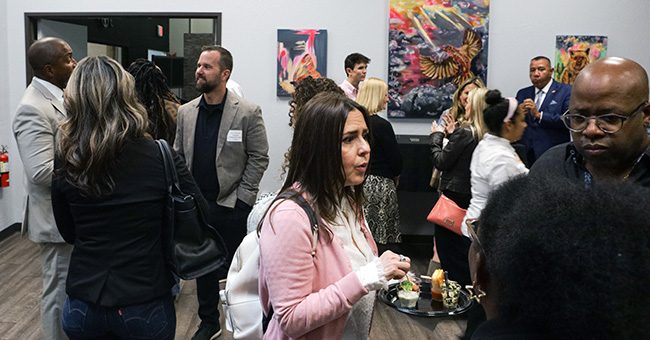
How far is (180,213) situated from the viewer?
1970mm

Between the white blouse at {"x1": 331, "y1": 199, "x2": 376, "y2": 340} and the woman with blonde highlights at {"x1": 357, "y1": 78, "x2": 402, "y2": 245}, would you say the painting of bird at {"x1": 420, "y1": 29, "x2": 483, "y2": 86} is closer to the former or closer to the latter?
the woman with blonde highlights at {"x1": 357, "y1": 78, "x2": 402, "y2": 245}

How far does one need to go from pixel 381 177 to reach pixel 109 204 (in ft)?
8.36

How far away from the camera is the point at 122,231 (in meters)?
1.84

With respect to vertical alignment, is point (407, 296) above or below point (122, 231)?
below

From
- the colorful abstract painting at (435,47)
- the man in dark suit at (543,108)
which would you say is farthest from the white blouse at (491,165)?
the colorful abstract painting at (435,47)

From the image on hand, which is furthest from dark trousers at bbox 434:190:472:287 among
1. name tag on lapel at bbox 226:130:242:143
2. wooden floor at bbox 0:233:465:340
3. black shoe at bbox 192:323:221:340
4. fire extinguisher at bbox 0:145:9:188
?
fire extinguisher at bbox 0:145:9:188

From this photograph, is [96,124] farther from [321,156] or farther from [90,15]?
[90,15]

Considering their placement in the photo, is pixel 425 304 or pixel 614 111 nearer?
pixel 614 111

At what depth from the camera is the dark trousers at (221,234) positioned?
11.2ft

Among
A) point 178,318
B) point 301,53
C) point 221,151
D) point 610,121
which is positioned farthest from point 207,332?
point 301,53

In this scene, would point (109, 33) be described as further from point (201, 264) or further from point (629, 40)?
point (201, 264)

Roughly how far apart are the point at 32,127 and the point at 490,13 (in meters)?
4.42

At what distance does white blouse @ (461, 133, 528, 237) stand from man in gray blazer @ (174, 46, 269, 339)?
1.26m

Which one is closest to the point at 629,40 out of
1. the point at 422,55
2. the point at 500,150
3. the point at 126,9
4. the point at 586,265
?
the point at 422,55
